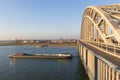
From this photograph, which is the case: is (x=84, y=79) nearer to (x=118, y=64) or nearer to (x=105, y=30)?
(x=105, y=30)

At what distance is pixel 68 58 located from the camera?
69.4 meters

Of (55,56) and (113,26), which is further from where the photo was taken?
(55,56)

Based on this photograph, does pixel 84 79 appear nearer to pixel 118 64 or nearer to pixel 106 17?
pixel 106 17

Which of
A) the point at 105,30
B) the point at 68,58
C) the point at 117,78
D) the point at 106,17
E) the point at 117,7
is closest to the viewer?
the point at 117,78

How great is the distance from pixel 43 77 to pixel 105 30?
1721cm

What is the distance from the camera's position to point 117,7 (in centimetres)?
3481

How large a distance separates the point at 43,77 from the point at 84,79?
892cm

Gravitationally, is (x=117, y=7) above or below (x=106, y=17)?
above

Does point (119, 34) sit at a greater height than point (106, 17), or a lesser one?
lesser

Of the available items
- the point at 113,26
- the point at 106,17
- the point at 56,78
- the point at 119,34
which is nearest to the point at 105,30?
the point at 106,17

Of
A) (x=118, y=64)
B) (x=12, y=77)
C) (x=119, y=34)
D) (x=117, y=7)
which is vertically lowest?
(x=12, y=77)

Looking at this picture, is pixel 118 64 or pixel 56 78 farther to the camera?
pixel 56 78

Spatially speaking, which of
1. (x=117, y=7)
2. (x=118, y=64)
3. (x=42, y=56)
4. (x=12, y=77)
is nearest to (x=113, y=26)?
(x=118, y=64)

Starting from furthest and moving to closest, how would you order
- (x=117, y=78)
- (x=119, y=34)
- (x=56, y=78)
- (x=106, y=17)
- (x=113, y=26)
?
(x=56, y=78) → (x=106, y=17) → (x=113, y=26) → (x=119, y=34) → (x=117, y=78)
